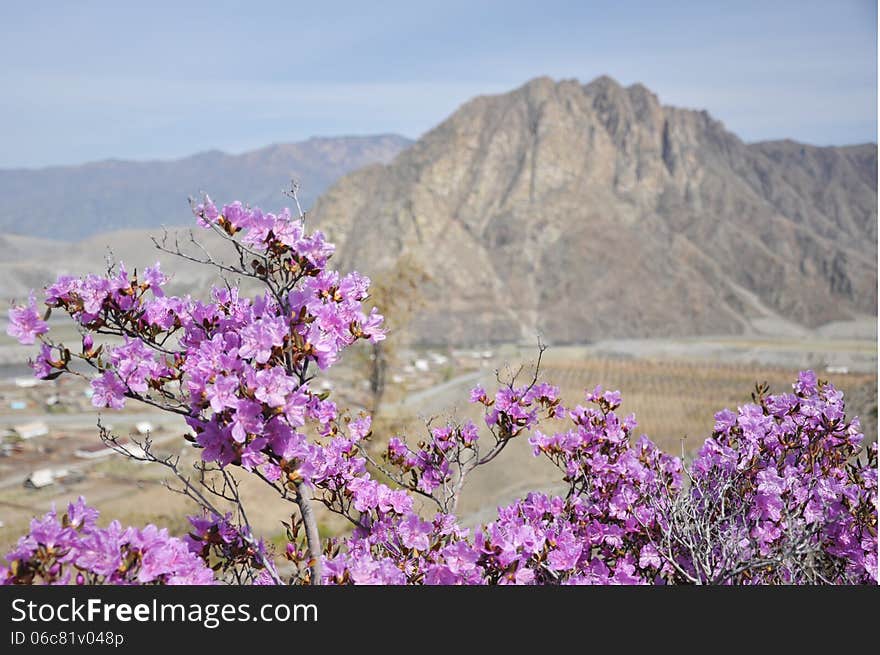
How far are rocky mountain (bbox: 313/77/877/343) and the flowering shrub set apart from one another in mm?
71334

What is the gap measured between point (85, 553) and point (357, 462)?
1.56 meters

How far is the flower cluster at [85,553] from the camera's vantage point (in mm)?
2219

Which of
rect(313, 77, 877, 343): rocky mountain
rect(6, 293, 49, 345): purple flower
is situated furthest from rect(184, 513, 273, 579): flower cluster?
rect(313, 77, 877, 343): rocky mountain

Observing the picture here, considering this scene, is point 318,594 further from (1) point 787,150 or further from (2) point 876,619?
(1) point 787,150

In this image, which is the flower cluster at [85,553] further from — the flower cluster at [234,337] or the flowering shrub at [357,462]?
the flower cluster at [234,337]

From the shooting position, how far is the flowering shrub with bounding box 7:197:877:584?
2.44 m

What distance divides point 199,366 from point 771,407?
11.4ft

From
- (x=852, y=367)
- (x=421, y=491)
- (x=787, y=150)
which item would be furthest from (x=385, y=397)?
(x=787, y=150)

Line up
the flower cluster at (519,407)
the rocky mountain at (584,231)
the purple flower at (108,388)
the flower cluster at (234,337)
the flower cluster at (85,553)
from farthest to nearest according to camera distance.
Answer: the rocky mountain at (584,231), the flower cluster at (519,407), the purple flower at (108,388), the flower cluster at (234,337), the flower cluster at (85,553)

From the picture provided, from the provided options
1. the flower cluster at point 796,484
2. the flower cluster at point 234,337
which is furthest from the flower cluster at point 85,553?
the flower cluster at point 796,484

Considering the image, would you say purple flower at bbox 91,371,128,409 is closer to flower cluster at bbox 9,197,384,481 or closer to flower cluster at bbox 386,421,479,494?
flower cluster at bbox 9,197,384,481

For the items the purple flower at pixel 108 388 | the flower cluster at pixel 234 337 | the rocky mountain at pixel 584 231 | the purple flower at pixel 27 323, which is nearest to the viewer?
the flower cluster at pixel 234 337

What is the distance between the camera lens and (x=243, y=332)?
250cm

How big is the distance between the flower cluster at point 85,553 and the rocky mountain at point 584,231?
7314cm
